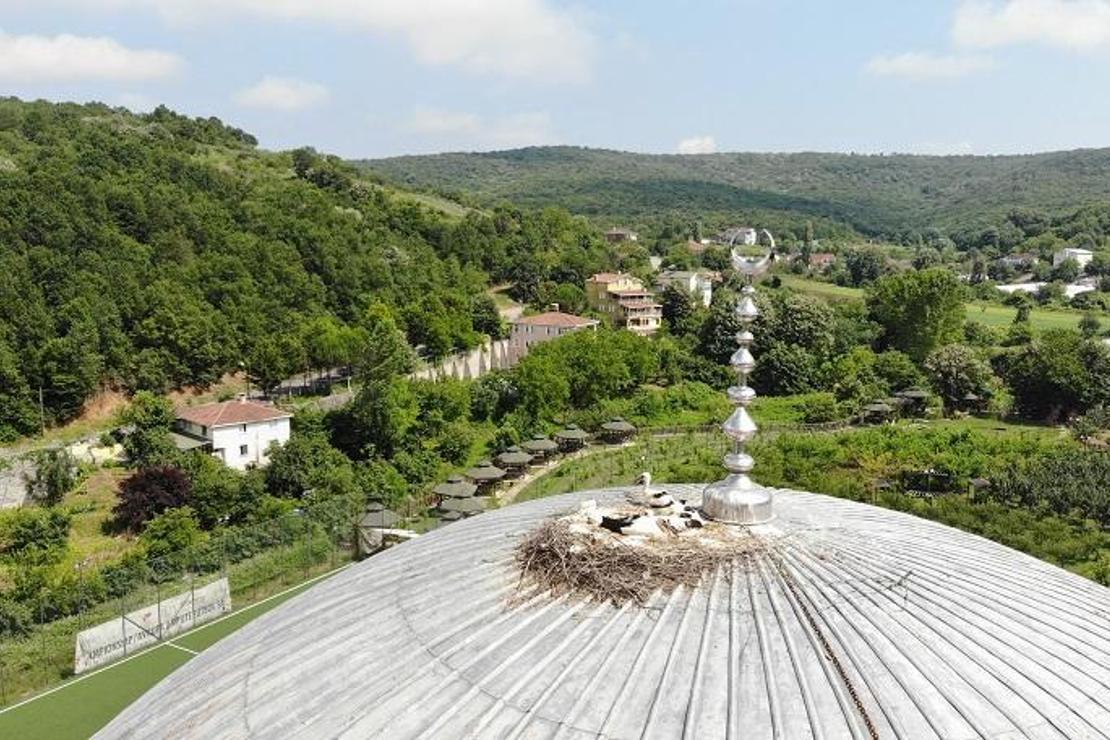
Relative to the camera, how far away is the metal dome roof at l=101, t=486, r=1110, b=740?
19.8ft

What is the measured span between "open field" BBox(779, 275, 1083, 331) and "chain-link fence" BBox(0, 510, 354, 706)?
70392 millimetres

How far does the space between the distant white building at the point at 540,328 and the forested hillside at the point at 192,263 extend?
7.84 feet

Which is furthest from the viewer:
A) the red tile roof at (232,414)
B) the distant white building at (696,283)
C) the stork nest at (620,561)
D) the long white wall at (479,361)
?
the distant white building at (696,283)

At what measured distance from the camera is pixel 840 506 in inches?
382

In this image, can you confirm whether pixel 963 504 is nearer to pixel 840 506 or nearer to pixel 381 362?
pixel 840 506

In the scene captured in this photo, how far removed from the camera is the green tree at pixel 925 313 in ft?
216

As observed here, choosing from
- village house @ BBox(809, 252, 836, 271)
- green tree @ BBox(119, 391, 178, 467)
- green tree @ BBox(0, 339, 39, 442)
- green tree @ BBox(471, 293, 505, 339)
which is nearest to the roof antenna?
green tree @ BBox(119, 391, 178, 467)

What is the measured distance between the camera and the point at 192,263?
63094mm

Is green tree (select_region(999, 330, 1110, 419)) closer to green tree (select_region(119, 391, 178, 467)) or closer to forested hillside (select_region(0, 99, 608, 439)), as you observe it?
forested hillside (select_region(0, 99, 608, 439))

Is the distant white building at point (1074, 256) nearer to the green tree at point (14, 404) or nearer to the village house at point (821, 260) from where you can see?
the village house at point (821, 260)

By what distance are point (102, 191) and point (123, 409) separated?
23.1 m

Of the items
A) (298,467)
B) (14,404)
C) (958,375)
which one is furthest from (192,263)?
(958,375)

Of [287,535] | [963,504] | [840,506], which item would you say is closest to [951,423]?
[963,504]

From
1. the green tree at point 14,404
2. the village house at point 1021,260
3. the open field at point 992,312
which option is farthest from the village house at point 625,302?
the village house at point 1021,260
